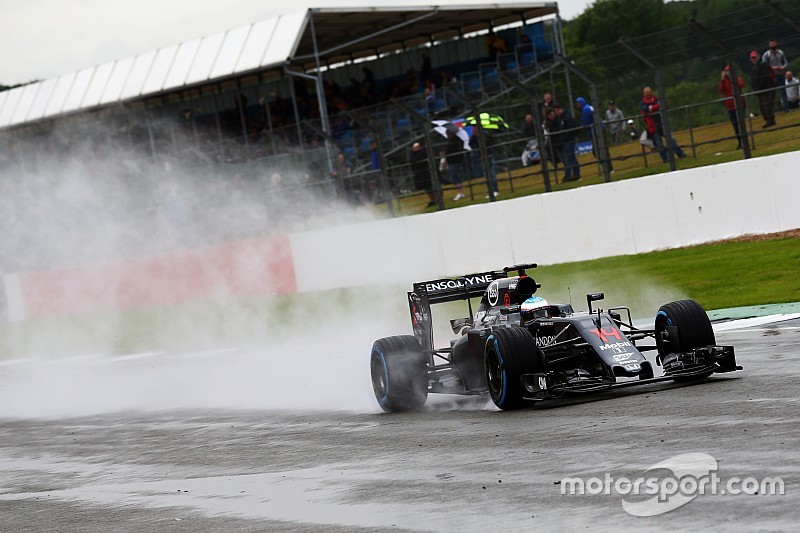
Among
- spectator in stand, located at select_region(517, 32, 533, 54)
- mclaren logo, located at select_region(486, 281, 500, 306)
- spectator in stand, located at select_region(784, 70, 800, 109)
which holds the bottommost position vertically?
mclaren logo, located at select_region(486, 281, 500, 306)

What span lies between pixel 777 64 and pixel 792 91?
1.82 feet

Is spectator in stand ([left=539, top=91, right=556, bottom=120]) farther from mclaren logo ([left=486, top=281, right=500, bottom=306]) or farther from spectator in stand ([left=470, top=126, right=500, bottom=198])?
mclaren logo ([left=486, top=281, right=500, bottom=306])

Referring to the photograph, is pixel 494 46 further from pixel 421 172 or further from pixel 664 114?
pixel 664 114

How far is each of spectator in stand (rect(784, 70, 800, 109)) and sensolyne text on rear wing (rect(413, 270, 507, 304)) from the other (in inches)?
326

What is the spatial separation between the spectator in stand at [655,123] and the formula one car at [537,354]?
955 centimetres

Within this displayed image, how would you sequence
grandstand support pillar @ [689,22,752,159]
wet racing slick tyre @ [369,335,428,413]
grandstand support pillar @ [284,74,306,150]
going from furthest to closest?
grandstand support pillar @ [284,74,306,150] → grandstand support pillar @ [689,22,752,159] → wet racing slick tyre @ [369,335,428,413]

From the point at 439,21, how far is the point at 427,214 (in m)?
16.2

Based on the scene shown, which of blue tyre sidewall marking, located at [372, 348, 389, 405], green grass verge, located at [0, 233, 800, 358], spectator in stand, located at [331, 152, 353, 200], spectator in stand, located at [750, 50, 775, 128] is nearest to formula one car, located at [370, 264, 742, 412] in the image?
blue tyre sidewall marking, located at [372, 348, 389, 405]

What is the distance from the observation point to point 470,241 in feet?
75.4

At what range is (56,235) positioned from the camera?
101 feet

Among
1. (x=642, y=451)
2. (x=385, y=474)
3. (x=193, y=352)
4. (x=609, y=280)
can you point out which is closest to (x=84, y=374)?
(x=193, y=352)

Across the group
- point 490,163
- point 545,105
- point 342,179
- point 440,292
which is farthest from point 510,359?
point 342,179

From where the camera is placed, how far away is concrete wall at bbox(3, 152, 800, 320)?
19.0 meters

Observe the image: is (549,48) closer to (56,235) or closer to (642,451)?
(56,235)
